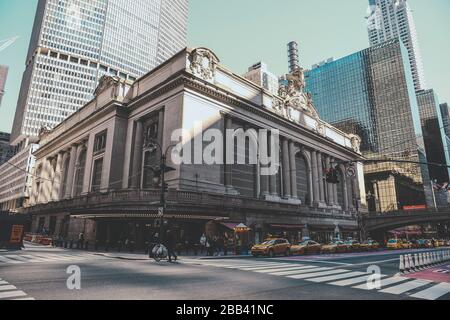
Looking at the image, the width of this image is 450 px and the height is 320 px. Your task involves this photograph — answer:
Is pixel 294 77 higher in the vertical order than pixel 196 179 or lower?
higher

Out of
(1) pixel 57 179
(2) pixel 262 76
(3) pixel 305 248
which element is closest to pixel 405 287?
(3) pixel 305 248

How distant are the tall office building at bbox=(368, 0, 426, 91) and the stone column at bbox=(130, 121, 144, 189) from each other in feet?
582

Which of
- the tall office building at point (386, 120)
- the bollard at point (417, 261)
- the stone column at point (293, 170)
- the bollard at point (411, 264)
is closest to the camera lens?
the bollard at point (411, 264)

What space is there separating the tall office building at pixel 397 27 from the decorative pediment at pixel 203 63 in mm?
170674

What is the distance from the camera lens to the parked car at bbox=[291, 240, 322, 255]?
26.2 m

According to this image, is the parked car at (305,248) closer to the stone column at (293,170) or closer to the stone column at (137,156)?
the stone column at (293,170)

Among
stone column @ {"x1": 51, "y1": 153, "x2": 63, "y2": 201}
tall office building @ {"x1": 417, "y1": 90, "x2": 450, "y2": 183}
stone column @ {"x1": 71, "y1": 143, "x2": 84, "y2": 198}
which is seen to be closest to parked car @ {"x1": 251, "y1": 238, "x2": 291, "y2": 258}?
stone column @ {"x1": 71, "y1": 143, "x2": 84, "y2": 198}

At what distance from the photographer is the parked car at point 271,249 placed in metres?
22.9

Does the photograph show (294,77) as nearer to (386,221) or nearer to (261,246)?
(386,221)

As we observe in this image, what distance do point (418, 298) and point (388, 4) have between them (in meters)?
217

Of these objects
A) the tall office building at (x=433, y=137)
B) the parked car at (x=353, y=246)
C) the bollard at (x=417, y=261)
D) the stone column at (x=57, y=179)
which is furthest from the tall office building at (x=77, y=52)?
the tall office building at (x=433, y=137)

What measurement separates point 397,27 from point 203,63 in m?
183
